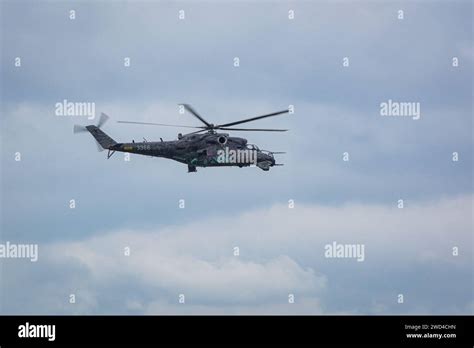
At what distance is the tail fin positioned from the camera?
102125mm

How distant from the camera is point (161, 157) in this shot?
10094 cm

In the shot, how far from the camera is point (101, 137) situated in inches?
4043

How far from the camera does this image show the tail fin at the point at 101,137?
335 feet
